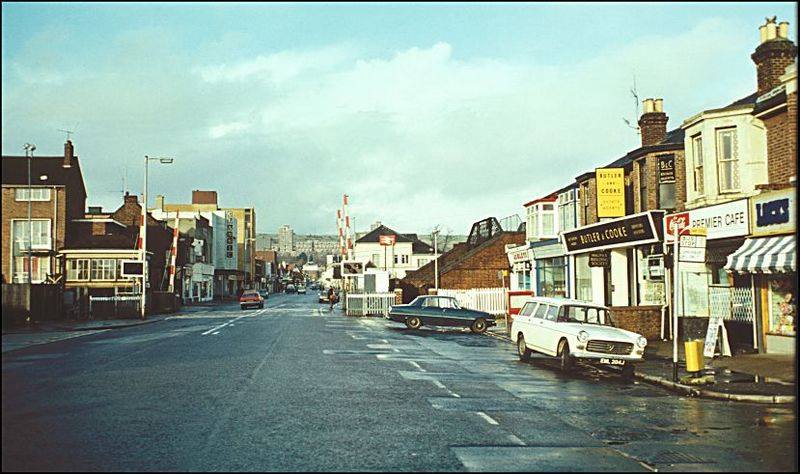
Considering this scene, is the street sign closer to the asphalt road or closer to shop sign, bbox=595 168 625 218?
the asphalt road

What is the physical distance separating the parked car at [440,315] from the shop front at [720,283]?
35.3ft

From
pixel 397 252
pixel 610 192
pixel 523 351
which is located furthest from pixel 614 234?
pixel 397 252

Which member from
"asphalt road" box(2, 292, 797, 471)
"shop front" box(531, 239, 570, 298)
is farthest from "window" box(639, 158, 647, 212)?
"asphalt road" box(2, 292, 797, 471)

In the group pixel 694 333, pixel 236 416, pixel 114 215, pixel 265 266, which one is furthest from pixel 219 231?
pixel 236 416

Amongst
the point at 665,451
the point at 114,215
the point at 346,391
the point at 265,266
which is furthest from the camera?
the point at 265,266

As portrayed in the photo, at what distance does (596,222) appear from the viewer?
33062 millimetres

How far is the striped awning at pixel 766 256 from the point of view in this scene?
18.4 meters

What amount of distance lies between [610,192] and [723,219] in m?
7.16

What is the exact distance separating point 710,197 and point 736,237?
1.87 m

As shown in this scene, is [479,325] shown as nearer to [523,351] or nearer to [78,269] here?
[523,351]

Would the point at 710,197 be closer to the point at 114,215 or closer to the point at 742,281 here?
the point at 742,281

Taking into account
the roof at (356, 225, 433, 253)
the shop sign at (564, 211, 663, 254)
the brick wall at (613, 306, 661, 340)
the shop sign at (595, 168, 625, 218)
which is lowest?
the brick wall at (613, 306, 661, 340)

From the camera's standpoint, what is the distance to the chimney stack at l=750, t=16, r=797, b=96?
2328 centimetres

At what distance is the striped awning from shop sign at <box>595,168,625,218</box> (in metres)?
8.18
